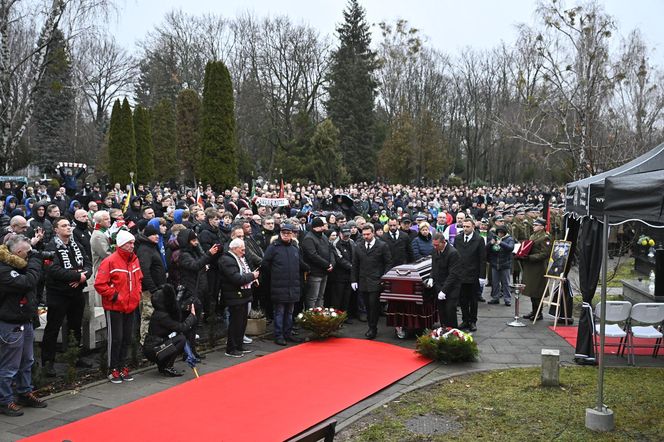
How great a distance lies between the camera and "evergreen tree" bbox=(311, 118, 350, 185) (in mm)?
41281

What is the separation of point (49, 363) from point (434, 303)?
6341 millimetres

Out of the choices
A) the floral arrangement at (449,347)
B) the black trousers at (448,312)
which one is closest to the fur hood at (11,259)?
the floral arrangement at (449,347)

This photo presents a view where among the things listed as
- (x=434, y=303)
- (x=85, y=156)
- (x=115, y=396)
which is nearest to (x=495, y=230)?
(x=434, y=303)

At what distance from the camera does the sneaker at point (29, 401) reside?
6715mm

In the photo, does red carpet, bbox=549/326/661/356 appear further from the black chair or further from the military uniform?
the black chair

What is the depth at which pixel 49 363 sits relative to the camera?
773cm

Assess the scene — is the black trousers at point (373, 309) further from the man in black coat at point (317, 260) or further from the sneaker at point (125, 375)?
the sneaker at point (125, 375)

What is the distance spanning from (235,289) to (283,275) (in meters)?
1.08

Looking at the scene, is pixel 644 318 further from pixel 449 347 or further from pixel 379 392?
pixel 379 392

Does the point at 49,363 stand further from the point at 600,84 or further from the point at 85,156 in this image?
the point at 85,156

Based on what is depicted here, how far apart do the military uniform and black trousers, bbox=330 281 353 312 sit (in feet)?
11.8

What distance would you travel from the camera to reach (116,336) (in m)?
7.79

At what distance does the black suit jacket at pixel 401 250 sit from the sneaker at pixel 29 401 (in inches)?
283

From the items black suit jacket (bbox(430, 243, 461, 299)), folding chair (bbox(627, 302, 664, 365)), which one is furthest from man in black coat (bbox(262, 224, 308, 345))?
folding chair (bbox(627, 302, 664, 365))
